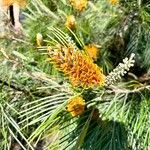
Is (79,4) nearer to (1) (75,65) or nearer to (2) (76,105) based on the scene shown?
(2) (76,105)

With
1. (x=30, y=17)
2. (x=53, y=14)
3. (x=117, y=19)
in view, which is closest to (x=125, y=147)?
(x=117, y=19)

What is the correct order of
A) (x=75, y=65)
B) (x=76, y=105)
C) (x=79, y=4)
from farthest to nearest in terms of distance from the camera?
(x=79, y=4) < (x=76, y=105) < (x=75, y=65)

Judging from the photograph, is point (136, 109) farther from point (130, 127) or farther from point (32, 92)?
point (32, 92)

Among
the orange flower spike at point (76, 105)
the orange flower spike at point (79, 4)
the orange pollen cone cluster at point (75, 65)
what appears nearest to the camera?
the orange pollen cone cluster at point (75, 65)

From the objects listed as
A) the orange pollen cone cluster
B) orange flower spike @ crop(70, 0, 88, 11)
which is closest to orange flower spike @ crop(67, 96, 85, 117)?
the orange pollen cone cluster

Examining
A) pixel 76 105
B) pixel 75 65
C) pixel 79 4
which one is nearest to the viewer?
pixel 75 65

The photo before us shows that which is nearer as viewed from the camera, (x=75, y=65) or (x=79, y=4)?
(x=75, y=65)

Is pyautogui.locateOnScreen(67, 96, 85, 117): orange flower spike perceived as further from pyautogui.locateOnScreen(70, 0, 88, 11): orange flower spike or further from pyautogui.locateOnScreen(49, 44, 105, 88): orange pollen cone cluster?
pyautogui.locateOnScreen(70, 0, 88, 11): orange flower spike

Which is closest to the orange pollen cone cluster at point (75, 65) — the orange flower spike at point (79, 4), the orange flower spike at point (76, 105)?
the orange flower spike at point (76, 105)

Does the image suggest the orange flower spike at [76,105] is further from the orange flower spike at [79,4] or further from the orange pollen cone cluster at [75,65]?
the orange flower spike at [79,4]

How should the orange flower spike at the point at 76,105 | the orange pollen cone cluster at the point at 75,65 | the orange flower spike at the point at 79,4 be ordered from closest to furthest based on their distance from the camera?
the orange pollen cone cluster at the point at 75,65
the orange flower spike at the point at 76,105
the orange flower spike at the point at 79,4

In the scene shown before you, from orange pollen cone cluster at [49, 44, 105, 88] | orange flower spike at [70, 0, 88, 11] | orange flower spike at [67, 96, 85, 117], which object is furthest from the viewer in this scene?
orange flower spike at [70, 0, 88, 11]

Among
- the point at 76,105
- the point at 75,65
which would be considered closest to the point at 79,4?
the point at 76,105
